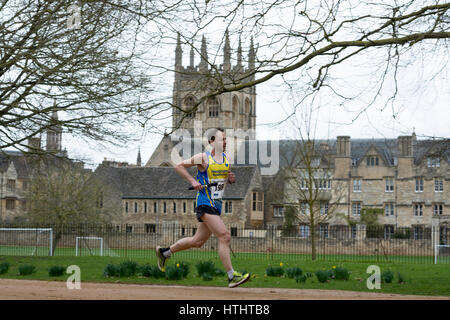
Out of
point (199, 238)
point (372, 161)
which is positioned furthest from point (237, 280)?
point (372, 161)

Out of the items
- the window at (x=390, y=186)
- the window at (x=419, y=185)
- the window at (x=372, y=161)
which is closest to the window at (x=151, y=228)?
the window at (x=372, y=161)

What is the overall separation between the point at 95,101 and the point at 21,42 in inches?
134

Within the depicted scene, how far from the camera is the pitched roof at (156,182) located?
227 ft

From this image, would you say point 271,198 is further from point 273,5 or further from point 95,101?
point 273,5

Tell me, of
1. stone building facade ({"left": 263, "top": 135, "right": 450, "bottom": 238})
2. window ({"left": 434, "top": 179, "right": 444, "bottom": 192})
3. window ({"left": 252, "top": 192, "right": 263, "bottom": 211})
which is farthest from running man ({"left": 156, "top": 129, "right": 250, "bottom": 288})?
window ({"left": 434, "top": 179, "right": 444, "bottom": 192})

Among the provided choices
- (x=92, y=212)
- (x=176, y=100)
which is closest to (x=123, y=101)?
(x=176, y=100)

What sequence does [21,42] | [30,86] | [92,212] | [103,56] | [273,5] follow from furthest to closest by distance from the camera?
[92,212], [30,86], [103,56], [21,42], [273,5]

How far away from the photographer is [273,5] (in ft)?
32.5

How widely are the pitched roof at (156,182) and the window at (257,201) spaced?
237 cm

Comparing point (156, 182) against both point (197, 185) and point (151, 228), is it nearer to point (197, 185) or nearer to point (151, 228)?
point (151, 228)

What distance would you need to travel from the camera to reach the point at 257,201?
2785 inches

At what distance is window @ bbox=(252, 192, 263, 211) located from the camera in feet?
231

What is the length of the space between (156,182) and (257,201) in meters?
11.4

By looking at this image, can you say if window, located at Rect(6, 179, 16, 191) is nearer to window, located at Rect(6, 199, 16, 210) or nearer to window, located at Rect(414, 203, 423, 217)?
window, located at Rect(6, 199, 16, 210)
